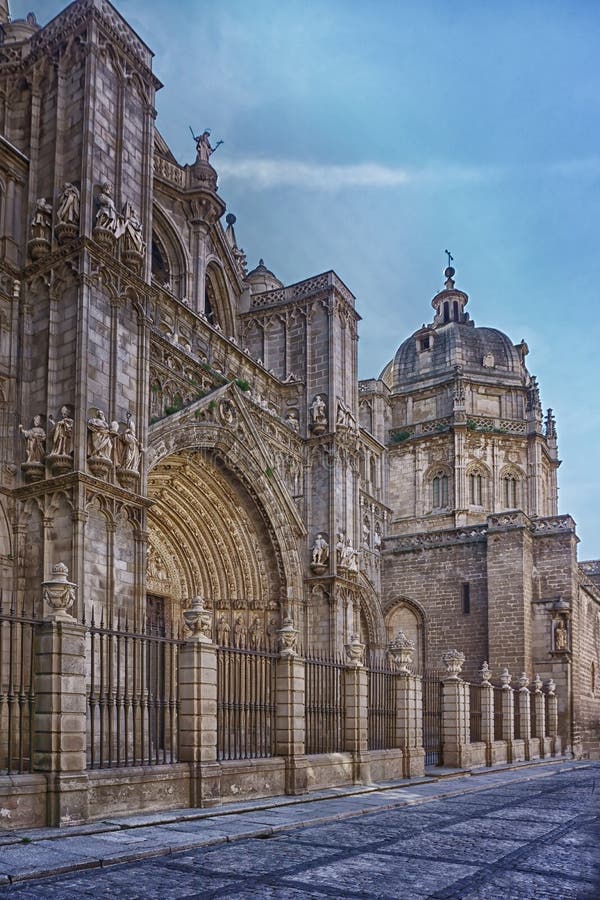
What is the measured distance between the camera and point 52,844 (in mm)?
8992

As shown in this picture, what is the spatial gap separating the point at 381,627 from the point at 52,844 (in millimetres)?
22149

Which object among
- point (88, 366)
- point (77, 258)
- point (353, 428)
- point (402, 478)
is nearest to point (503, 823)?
point (88, 366)

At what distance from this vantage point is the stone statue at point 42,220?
1656 cm

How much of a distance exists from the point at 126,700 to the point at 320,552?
1202 cm

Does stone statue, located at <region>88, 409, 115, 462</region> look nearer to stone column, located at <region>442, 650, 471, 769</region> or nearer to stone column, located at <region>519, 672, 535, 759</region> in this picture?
stone column, located at <region>442, 650, 471, 769</region>

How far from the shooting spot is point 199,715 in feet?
40.1

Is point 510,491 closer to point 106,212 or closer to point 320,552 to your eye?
point 320,552

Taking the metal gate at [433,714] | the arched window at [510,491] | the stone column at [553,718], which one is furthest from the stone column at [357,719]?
the arched window at [510,491]

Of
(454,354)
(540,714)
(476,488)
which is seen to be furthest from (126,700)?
(454,354)

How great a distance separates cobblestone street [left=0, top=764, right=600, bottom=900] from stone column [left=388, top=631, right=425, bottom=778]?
549 cm

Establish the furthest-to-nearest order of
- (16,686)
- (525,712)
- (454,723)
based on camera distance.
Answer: (525,712), (454,723), (16,686)

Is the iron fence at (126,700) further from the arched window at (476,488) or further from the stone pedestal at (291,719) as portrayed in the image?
the arched window at (476,488)

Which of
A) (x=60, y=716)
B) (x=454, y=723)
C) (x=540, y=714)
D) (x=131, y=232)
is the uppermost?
(x=131, y=232)

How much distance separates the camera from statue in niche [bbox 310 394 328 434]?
82.9ft
